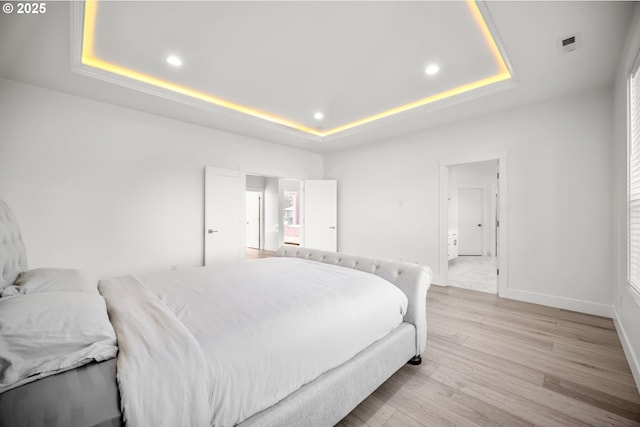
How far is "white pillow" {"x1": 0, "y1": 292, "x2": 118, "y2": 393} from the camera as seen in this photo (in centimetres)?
82

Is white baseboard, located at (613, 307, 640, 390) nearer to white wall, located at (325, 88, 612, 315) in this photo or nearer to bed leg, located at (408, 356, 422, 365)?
white wall, located at (325, 88, 612, 315)

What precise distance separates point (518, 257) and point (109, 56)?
5526mm

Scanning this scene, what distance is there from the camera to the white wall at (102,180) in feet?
9.48

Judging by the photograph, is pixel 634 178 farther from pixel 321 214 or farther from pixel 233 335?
pixel 321 214

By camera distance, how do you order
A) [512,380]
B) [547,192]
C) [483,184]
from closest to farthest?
[512,380] → [547,192] → [483,184]

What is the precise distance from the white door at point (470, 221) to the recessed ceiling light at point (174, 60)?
7281 millimetres

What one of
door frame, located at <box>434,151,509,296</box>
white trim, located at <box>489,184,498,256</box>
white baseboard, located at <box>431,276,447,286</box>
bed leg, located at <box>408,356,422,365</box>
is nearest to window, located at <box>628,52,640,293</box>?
door frame, located at <box>434,151,509,296</box>

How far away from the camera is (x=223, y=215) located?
448 cm

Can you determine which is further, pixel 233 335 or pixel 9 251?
pixel 9 251

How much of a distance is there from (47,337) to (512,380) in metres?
2.69

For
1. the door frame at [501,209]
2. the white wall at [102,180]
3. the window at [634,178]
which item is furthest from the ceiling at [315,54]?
the door frame at [501,209]

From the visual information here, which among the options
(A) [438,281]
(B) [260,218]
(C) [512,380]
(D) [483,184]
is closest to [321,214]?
(A) [438,281]

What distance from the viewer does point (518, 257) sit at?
361 centimetres

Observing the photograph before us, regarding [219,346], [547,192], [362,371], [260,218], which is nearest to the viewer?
[219,346]
